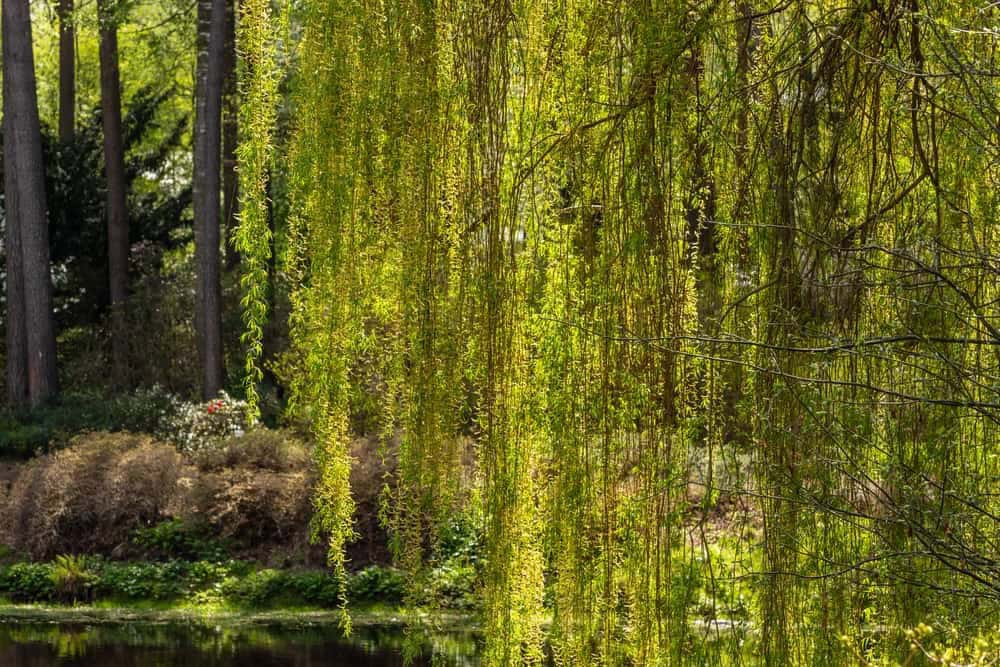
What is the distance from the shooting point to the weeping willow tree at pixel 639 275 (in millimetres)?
3799

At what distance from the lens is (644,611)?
396 cm

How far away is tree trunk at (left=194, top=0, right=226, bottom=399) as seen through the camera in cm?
1363

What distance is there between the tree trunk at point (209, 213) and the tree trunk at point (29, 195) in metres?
1.91

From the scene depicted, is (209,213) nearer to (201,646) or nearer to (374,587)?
(374,587)

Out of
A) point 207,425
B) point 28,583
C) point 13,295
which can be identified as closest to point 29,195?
point 13,295

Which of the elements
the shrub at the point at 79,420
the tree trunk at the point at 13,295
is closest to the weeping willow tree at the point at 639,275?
the shrub at the point at 79,420

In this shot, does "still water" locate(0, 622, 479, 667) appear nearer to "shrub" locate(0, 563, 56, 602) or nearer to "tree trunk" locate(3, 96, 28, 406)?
"shrub" locate(0, 563, 56, 602)

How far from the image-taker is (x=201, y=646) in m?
9.18

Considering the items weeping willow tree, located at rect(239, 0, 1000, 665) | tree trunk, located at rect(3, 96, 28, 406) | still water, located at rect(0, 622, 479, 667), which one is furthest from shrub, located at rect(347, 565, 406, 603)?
tree trunk, located at rect(3, 96, 28, 406)

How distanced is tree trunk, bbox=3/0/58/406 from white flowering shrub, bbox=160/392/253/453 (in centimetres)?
237

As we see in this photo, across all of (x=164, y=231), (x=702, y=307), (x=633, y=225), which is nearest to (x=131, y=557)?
(x=702, y=307)

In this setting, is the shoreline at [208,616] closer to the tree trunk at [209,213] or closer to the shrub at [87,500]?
the shrub at [87,500]

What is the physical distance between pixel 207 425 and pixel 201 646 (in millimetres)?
3902

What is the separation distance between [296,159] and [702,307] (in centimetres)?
796
